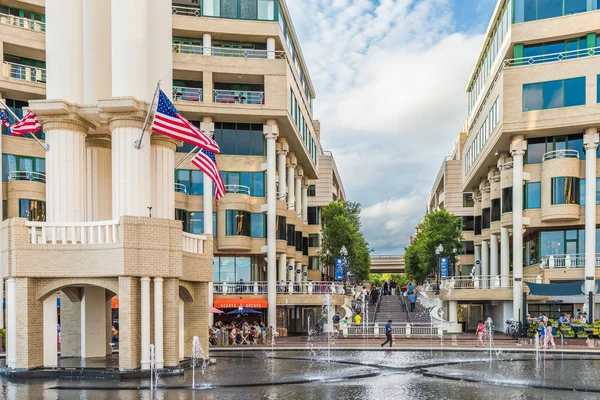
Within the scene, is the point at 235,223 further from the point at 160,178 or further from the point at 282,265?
the point at 160,178

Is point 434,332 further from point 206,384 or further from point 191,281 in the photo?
point 206,384

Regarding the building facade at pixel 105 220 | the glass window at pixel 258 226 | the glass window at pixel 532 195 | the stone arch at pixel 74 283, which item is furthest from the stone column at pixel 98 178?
the glass window at pixel 532 195

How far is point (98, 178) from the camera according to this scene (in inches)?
1187

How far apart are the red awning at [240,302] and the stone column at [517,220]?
1831 centimetres

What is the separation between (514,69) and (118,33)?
33512 mm

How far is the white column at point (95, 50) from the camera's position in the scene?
28594 millimetres

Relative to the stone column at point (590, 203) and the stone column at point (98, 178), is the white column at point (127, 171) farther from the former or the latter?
the stone column at point (590, 203)

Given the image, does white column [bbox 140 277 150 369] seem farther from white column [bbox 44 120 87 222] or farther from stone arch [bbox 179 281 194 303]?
white column [bbox 44 120 87 222]

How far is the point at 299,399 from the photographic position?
20219mm

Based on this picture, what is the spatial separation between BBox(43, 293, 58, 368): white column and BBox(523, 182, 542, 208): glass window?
37.7 metres

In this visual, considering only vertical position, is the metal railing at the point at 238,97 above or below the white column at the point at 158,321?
above

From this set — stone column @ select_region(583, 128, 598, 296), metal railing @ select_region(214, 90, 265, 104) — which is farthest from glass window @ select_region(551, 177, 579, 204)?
metal railing @ select_region(214, 90, 265, 104)

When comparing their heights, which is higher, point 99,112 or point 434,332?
point 99,112

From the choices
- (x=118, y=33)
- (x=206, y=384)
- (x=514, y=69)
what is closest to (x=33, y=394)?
(x=206, y=384)
